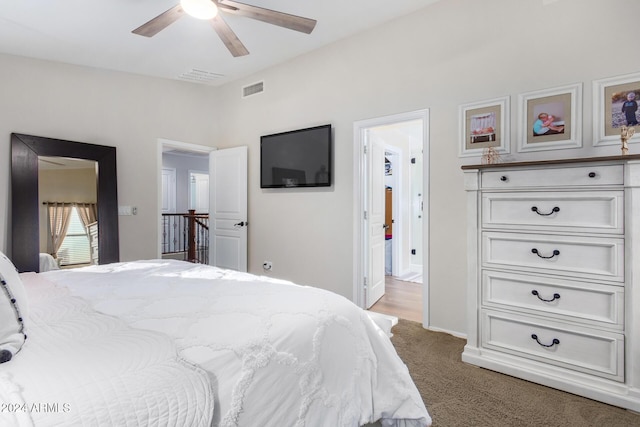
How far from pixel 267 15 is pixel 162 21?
75 cm

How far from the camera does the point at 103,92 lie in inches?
146

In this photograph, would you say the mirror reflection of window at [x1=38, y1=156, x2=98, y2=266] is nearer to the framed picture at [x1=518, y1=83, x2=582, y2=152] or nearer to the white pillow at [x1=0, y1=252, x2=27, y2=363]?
the white pillow at [x1=0, y1=252, x2=27, y2=363]

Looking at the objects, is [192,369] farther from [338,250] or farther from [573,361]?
[338,250]

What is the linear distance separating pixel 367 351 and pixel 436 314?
1.84 metres

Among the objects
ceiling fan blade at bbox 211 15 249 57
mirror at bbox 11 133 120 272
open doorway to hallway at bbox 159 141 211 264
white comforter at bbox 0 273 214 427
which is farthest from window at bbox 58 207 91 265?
white comforter at bbox 0 273 214 427

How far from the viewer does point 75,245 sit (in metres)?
3.38

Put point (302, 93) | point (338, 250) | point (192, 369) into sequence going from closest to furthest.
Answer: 1. point (192, 369)
2. point (338, 250)
3. point (302, 93)

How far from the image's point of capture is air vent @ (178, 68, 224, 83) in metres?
4.07

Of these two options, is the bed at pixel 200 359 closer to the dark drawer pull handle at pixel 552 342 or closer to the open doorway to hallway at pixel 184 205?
the dark drawer pull handle at pixel 552 342

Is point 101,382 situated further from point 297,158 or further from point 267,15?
point 297,158

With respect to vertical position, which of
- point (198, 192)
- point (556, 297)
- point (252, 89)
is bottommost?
point (556, 297)

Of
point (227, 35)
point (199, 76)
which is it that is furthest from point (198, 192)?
point (227, 35)

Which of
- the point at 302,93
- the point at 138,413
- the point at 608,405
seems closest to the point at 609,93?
the point at 608,405

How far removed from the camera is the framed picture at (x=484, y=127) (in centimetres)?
257
